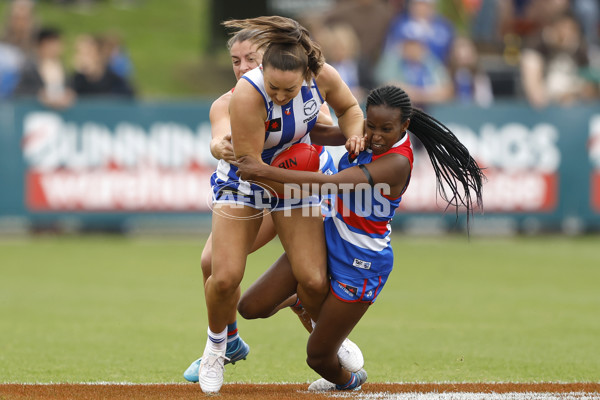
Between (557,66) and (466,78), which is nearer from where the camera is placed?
(466,78)

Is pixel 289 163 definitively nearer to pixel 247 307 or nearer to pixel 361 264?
pixel 361 264

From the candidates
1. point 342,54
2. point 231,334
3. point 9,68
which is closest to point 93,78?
point 9,68

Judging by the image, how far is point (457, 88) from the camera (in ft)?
50.1

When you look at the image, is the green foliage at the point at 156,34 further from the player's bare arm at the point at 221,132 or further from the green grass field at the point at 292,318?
the player's bare arm at the point at 221,132

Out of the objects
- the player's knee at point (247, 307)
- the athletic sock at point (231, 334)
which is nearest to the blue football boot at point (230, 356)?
the athletic sock at point (231, 334)

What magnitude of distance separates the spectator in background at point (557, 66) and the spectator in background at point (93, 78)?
615 centimetres

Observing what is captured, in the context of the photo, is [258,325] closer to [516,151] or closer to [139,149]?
[139,149]

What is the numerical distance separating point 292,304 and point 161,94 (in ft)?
53.2

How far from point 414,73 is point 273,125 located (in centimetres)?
930

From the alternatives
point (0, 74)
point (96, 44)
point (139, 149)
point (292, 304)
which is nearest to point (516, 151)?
point (139, 149)

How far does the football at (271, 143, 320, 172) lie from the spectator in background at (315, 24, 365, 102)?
7.96 metres

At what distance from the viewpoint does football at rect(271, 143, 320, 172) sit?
573 centimetres

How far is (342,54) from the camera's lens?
1384 cm

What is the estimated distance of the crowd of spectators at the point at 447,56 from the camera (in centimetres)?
1452
